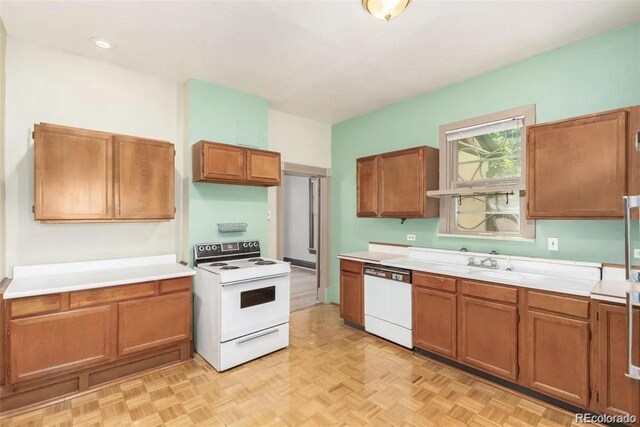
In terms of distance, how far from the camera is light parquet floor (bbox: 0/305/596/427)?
2109 millimetres

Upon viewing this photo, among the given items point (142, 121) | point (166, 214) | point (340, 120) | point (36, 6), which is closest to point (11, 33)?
point (36, 6)

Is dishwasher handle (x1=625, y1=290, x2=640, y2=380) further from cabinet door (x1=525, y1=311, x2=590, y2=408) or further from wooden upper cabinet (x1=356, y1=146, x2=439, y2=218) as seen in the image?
wooden upper cabinet (x1=356, y1=146, x2=439, y2=218)

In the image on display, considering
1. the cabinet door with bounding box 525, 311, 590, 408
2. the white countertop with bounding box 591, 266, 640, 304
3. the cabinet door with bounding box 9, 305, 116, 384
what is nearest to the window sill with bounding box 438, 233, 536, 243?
the white countertop with bounding box 591, 266, 640, 304

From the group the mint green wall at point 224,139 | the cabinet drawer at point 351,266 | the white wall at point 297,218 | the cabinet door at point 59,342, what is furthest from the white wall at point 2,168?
the white wall at point 297,218

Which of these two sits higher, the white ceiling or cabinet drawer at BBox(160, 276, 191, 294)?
the white ceiling

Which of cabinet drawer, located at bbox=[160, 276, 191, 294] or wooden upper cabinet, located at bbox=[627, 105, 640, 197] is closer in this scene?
wooden upper cabinet, located at bbox=[627, 105, 640, 197]

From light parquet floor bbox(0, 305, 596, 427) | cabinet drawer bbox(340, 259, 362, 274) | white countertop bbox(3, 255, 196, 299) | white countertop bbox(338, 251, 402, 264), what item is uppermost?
white countertop bbox(3, 255, 196, 299)

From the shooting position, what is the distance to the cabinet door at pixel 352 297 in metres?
3.68

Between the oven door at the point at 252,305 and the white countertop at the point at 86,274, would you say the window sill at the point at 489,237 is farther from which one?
the white countertop at the point at 86,274

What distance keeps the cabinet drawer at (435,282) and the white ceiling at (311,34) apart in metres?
2.04

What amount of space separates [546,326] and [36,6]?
4.29 metres

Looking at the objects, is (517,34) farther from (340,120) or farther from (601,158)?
(340,120)

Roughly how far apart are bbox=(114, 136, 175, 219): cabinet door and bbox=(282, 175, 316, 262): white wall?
482 centimetres

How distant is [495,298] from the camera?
250 cm
